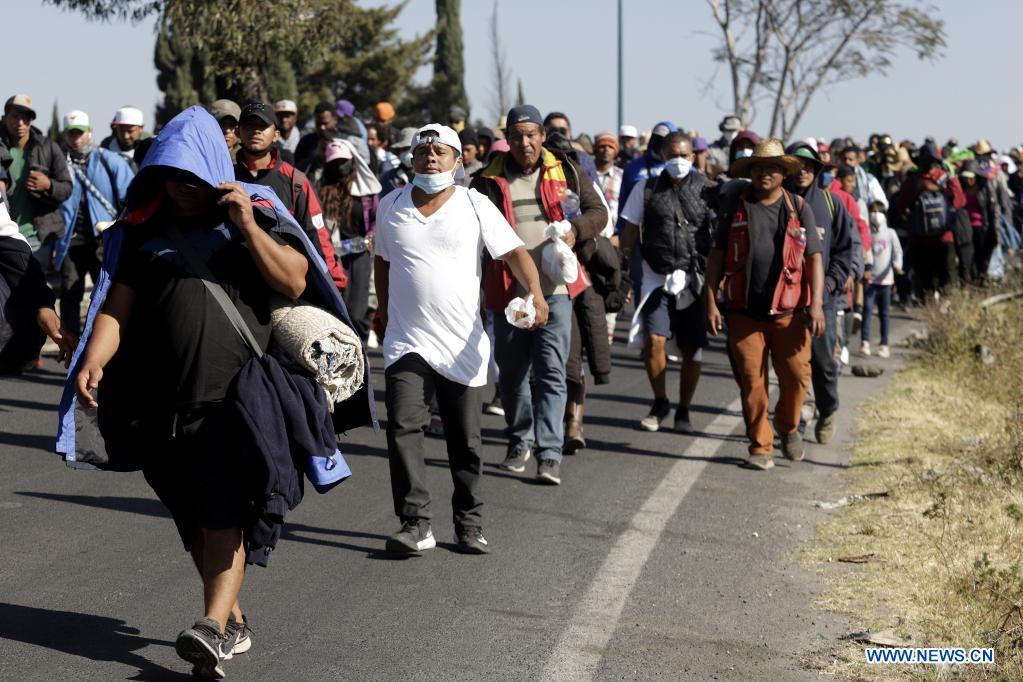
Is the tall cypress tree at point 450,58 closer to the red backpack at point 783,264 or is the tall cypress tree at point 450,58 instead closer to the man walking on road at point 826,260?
the man walking on road at point 826,260

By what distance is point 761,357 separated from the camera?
31.7 feet

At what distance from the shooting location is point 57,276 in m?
12.5

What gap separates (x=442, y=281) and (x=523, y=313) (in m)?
0.49

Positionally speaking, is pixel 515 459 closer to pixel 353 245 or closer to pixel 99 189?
pixel 353 245

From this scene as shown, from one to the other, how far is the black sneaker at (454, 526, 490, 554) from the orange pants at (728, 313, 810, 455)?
2930 millimetres

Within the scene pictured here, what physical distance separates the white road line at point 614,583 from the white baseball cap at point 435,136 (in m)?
2.02

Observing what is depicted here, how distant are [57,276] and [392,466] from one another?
629 centimetres

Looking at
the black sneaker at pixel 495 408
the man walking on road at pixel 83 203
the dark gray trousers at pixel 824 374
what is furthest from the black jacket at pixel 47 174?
the dark gray trousers at pixel 824 374

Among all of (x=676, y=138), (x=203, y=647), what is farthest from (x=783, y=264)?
(x=203, y=647)

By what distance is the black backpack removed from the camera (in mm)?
17250

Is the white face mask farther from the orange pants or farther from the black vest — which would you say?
the orange pants

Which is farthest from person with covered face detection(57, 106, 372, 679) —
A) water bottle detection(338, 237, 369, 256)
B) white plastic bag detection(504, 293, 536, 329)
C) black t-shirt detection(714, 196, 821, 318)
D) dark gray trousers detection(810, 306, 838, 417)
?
water bottle detection(338, 237, 369, 256)

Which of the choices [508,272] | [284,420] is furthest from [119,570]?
[508,272]

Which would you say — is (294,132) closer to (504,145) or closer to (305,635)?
(504,145)
